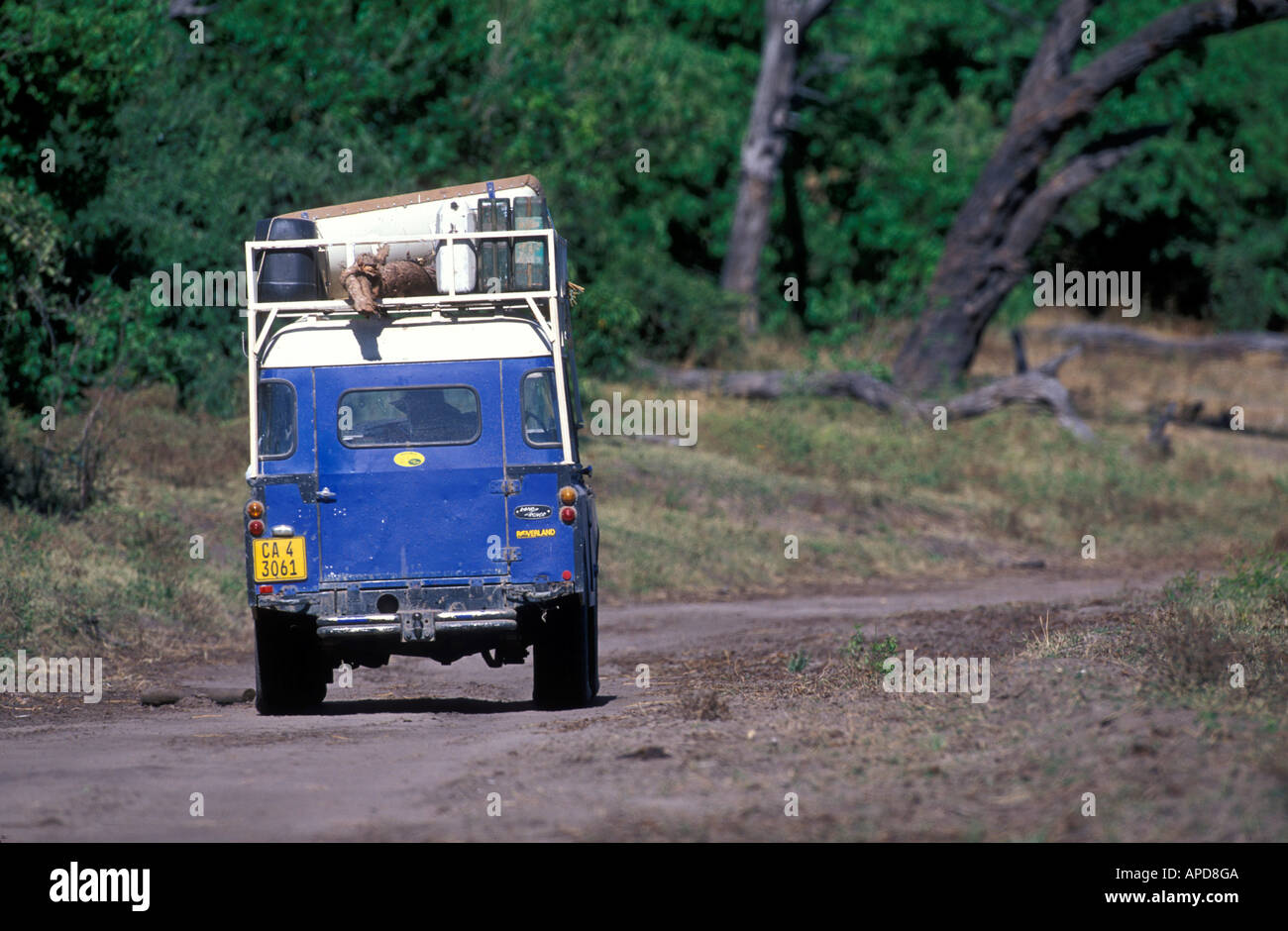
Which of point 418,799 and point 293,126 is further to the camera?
point 293,126

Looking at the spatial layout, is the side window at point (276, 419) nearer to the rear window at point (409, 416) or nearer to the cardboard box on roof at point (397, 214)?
the rear window at point (409, 416)

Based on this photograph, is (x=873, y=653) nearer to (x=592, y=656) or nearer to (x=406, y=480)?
(x=592, y=656)

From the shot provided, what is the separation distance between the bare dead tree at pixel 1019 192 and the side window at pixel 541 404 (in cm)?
1841

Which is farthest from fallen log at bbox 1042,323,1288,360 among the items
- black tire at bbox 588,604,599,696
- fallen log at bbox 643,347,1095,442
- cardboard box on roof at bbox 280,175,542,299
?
black tire at bbox 588,604,599,696

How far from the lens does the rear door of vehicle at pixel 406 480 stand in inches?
406

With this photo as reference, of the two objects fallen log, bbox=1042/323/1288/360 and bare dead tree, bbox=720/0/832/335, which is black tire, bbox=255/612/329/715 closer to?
bare dead tree, bbox=720/0/832/335

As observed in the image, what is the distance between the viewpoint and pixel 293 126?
1011 inches

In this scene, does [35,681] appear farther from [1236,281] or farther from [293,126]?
[1236,281]

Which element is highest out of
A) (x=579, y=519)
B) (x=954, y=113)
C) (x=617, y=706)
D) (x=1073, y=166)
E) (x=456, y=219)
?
(x=954, y=113)

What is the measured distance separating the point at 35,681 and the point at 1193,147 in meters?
33.2

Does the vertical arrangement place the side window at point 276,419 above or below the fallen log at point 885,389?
below

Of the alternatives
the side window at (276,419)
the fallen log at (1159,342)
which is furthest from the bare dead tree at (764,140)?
the side window at (276,419)
